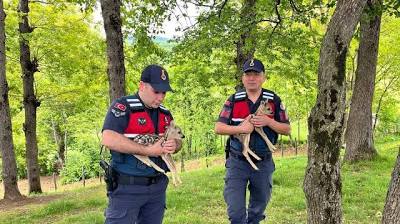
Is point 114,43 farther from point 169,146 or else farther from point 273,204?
point 273,204

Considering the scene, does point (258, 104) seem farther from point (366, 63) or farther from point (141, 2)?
point (366, 63)

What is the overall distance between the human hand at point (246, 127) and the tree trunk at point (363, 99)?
29.8ft

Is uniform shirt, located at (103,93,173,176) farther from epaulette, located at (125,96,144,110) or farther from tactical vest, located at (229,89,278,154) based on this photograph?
tactical vest, located at (229,89,278,154)

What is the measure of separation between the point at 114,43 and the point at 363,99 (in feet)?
28.4

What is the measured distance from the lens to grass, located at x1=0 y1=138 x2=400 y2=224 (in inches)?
310

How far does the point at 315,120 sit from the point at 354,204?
16.4 ft

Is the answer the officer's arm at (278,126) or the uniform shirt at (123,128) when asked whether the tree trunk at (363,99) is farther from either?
the uniform shirt at (123,128)

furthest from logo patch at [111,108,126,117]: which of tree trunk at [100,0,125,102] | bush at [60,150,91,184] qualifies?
bush at [60,150,91,184]

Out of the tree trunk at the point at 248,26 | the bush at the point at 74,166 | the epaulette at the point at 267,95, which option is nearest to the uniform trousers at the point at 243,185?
the epaulette at the point at 267,95

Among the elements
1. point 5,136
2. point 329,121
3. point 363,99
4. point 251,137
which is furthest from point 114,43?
point 363,99

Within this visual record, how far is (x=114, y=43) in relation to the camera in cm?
755

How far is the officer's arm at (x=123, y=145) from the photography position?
4.18 m

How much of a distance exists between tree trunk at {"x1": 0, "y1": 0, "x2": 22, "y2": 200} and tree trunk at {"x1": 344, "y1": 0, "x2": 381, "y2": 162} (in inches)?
411

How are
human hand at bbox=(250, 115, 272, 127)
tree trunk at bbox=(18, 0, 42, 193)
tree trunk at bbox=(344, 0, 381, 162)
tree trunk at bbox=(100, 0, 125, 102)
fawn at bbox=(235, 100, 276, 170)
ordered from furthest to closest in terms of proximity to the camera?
1. tree trunk at bbox=(18, 0, 42, 193)
2. tree trunk at bbox=(344, 0, 381, 162)
3. tree trunk at bbox=(100, 0, 125, 102)
4. fawn at bbox=(235, 100, 276, 170)
5. human hand at bbox=(250, 115, 272, 127)
